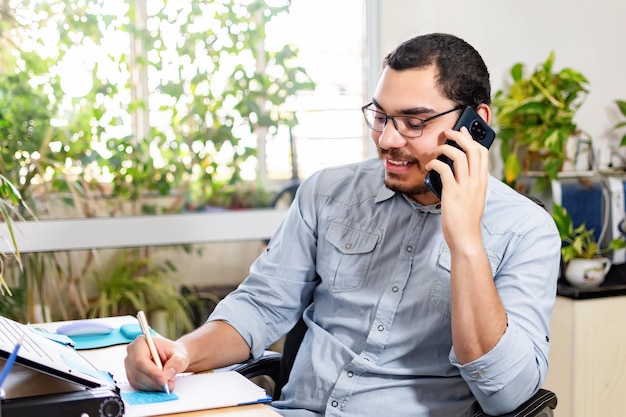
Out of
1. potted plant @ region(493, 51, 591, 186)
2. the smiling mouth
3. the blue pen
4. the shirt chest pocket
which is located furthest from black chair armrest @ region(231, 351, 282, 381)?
potted plant @ region(493, 51, 591, 186)

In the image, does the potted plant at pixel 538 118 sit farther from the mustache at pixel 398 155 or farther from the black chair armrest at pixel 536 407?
the black chair armrest at pixel 536 407

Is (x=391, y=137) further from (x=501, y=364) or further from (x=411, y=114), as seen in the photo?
(x=501, y=364)

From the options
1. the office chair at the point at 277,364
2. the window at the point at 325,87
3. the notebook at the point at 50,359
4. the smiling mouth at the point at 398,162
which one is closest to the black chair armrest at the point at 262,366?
the office chair at the point at 277,364

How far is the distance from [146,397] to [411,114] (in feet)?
2.41

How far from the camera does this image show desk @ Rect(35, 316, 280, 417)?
125 centimetres

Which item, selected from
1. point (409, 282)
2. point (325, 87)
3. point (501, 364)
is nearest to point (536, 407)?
point (501, 364)

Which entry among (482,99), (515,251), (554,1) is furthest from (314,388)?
(554,1)

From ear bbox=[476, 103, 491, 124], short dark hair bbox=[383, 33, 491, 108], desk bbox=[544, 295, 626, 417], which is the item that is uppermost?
short dark hair bbox=[383, 33, 491, 108]

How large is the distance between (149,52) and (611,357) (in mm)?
1939

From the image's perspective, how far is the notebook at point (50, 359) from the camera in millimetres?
1147

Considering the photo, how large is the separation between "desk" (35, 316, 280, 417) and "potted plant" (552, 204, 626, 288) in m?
1.59

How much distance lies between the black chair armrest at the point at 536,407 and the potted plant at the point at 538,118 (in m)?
1.69

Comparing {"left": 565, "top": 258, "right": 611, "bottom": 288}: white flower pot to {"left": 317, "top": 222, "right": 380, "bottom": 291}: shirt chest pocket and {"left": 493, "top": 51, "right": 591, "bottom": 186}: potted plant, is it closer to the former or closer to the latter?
{"left": 493, "top": 51, "right": 591, "bottom": 186}: potted plant

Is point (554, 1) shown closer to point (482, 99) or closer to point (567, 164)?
point (567, 164)
